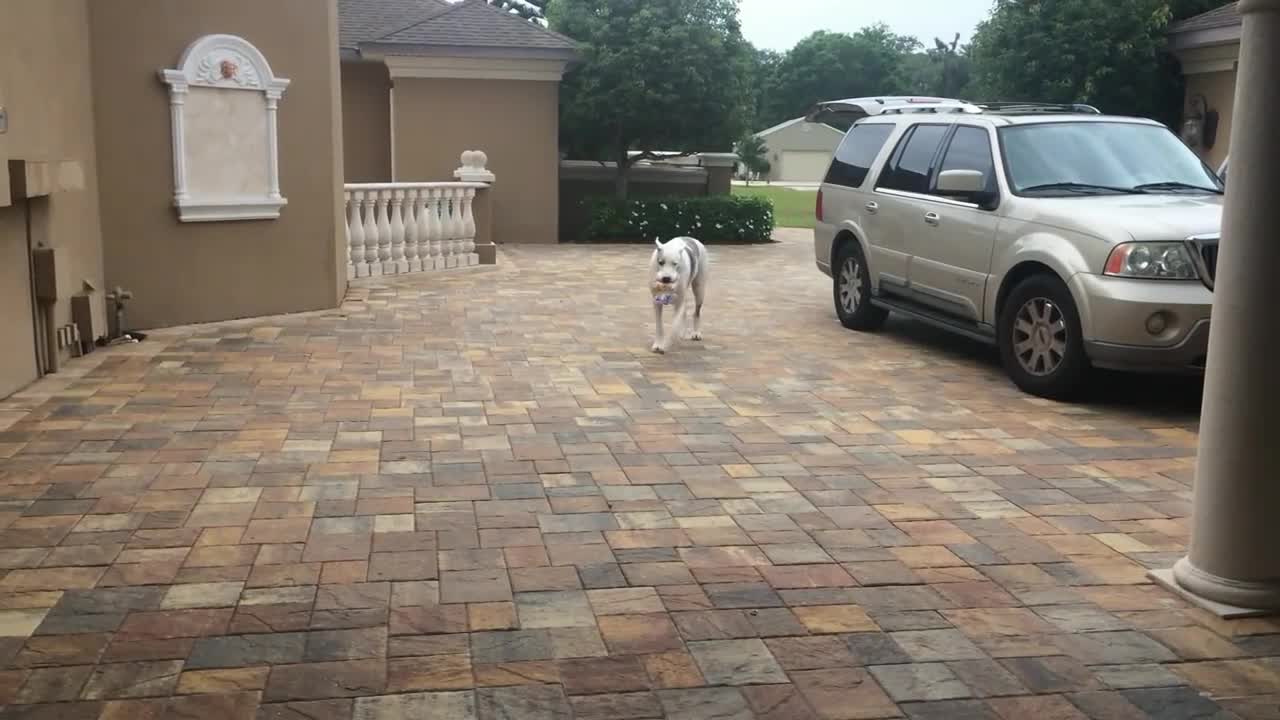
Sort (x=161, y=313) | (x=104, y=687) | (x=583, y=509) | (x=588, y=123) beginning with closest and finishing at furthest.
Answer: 1. (x=104, y=687)
2. (x=583, y=509)
3. (x=161, y=313)
4. (x=588, y=123)

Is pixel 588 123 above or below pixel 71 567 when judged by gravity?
above

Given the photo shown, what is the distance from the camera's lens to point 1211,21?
19812mm

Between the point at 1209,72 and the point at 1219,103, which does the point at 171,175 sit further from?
the point at 1209,72

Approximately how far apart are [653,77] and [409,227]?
23.2 ft

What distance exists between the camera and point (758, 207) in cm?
2070

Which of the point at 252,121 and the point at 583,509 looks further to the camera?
the point at 252,121

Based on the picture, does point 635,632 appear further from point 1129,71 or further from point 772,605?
point 1129,71

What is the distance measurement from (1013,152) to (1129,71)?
44.9ft

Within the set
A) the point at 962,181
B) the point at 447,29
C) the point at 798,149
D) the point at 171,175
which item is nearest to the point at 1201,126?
the point at 447,29

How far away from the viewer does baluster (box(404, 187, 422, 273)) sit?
14.6m

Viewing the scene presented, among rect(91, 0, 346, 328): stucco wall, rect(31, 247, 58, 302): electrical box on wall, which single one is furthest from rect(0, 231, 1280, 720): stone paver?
rect(91, 0, 346, 328): stucco wall

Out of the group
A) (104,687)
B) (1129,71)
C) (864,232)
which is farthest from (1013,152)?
(1129,71)

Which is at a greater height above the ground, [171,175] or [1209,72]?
[1209,72]

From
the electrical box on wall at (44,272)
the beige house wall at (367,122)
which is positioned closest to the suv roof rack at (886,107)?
the electrical box on wall at (44,272)
